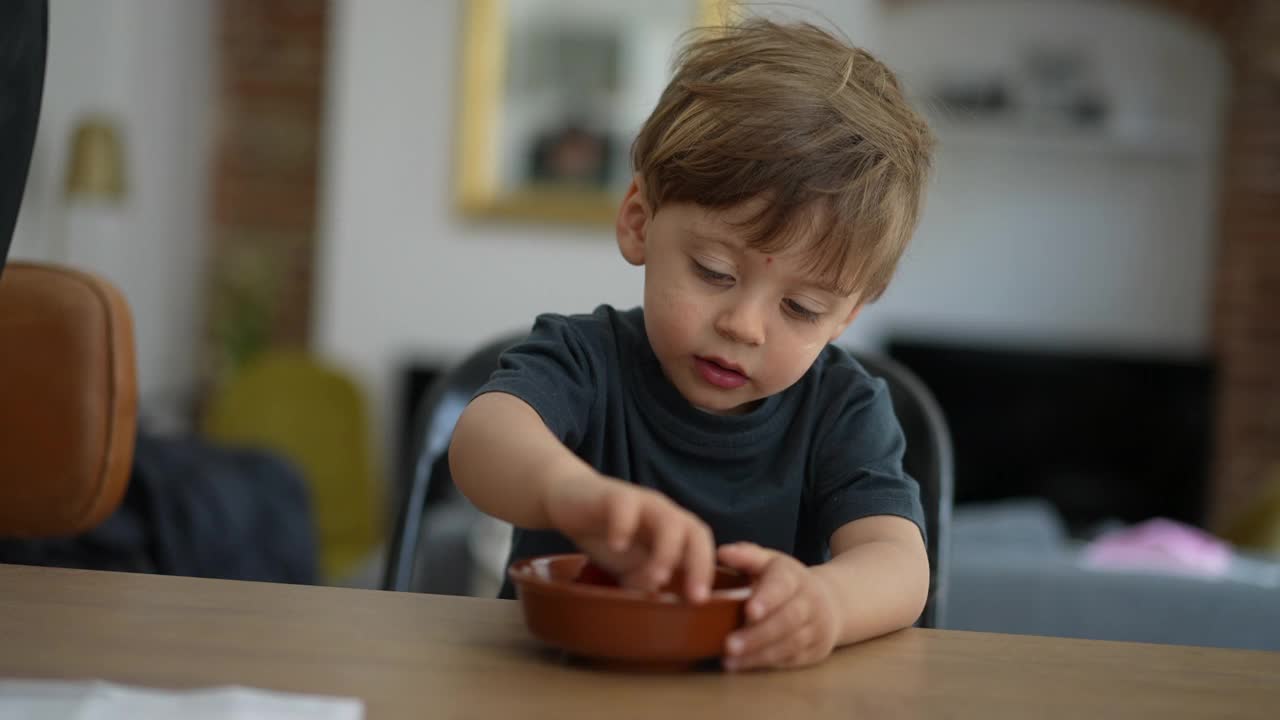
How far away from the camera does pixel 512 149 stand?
4.86m

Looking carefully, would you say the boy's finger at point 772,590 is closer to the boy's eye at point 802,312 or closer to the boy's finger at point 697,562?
the boy's finger at point 697,562

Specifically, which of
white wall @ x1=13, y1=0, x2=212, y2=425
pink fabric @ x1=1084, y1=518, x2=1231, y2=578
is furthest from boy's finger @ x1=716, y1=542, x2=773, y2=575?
white wall @ x1=13, y1=0, x2=212, y2=425

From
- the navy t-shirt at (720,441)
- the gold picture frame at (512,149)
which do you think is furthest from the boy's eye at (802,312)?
the gold picture frame at (512,149)

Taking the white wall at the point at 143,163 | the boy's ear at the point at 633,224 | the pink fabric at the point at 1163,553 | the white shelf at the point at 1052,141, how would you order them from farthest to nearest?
1. the white shelf at the point at 1052,141
2. the white wall at the point at 143,163
3. the pink fabric at the point at 1163,553
4. the boy's ear at the point at 633,224

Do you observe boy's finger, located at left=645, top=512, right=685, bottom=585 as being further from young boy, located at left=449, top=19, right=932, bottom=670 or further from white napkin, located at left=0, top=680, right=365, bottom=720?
white napkin, located at left=0, top=680, right=365, bottom=720

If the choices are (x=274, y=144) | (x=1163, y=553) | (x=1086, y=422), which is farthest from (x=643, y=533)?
(x=274, y=144)

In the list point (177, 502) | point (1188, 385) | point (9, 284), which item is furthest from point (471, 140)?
point (9, 284)

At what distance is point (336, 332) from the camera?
4934 mm

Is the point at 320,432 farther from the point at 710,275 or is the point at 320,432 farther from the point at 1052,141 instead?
the point at 710,275

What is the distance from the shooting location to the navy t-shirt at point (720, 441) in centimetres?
94

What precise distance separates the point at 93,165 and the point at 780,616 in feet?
13.5

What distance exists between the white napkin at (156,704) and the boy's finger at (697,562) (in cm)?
15

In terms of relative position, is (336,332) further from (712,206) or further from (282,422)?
(712,206)

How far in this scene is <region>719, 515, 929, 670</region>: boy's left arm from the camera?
0.61 meters
